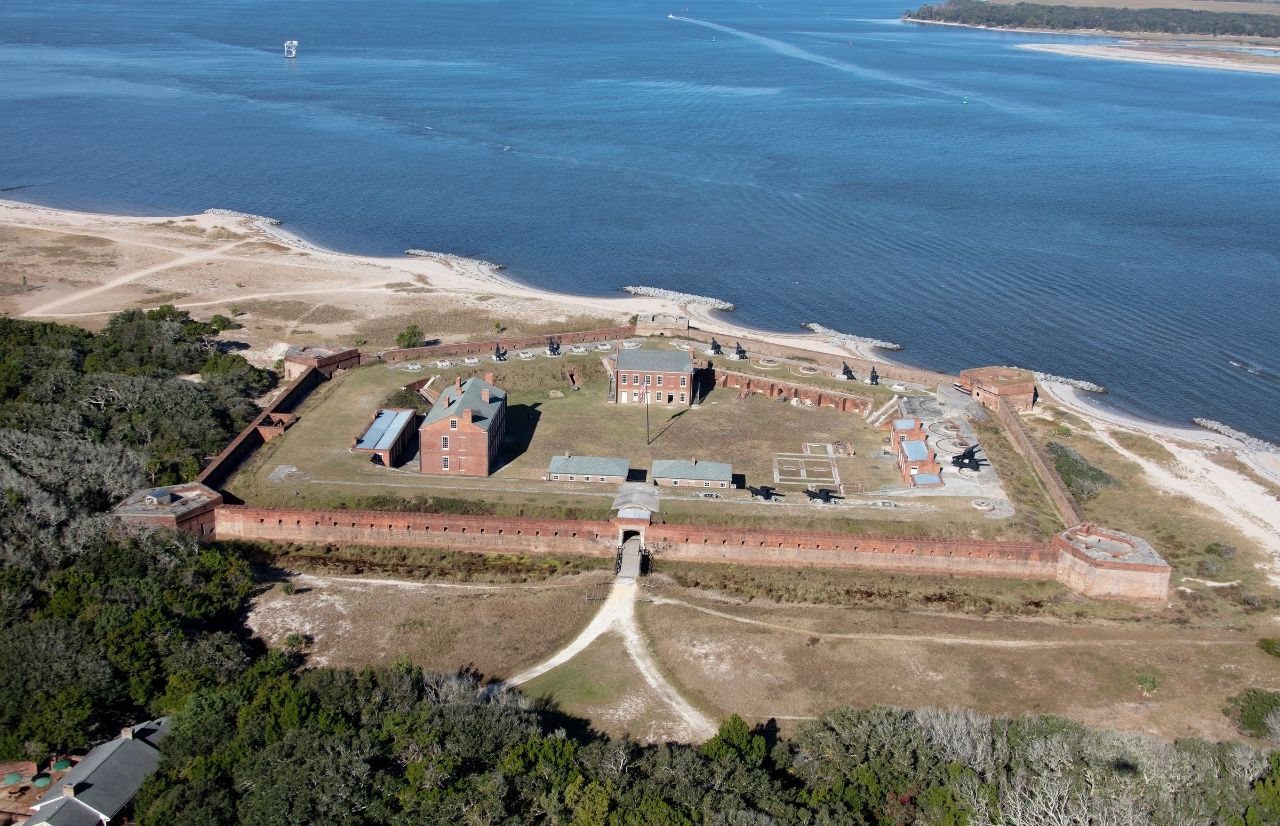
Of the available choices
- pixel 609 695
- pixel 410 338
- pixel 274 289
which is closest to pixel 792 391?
pixel 410 338

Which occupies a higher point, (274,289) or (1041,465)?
(1041,465)

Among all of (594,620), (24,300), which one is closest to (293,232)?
(24,300)

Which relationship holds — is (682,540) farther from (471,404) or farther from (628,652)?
(471,404)

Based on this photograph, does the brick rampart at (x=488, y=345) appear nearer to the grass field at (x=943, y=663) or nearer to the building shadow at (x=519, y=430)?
the building shadow at (x=519, y=430)

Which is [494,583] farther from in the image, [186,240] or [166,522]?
[186,240]

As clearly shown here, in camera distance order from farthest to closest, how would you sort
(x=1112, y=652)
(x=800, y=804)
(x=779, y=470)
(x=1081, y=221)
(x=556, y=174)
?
(x=556, y=174) < (x=1081, y=221) < (x=779, y=470) < (x=1112, y=652) < (x=800, y=804)

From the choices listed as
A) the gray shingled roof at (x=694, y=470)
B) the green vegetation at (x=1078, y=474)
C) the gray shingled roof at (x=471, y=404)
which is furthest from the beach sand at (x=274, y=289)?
the gray shingled roof at (x=694, y=470)

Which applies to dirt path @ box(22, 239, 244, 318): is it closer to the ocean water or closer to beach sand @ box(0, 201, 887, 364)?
beach sand @ box(0, 201, 887, 364)
